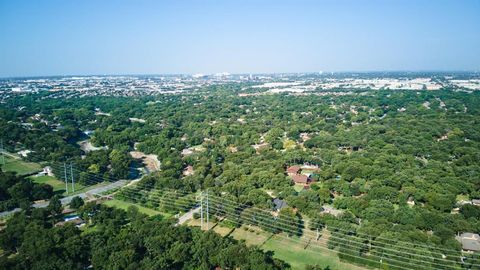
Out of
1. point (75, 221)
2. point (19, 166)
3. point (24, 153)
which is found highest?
point (24, 153)

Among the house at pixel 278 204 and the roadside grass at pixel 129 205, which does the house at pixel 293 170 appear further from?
the roadside grass at pixel 129 205

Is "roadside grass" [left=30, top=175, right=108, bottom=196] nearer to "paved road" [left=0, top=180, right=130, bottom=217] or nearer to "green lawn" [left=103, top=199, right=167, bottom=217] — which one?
"paved road" [left=0, top=180, right=130, bottom=217]

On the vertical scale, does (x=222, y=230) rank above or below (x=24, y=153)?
below

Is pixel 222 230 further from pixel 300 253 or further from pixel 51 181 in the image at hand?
pixel 51 181

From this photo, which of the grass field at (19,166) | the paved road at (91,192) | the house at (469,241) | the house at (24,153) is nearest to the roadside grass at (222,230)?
the paved road at (91,192)

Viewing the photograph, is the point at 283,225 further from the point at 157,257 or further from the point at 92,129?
the point at 92,129

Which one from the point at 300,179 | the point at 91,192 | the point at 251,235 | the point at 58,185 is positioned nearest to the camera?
the point at 251,235

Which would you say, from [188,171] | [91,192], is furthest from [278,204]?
[91,192]
